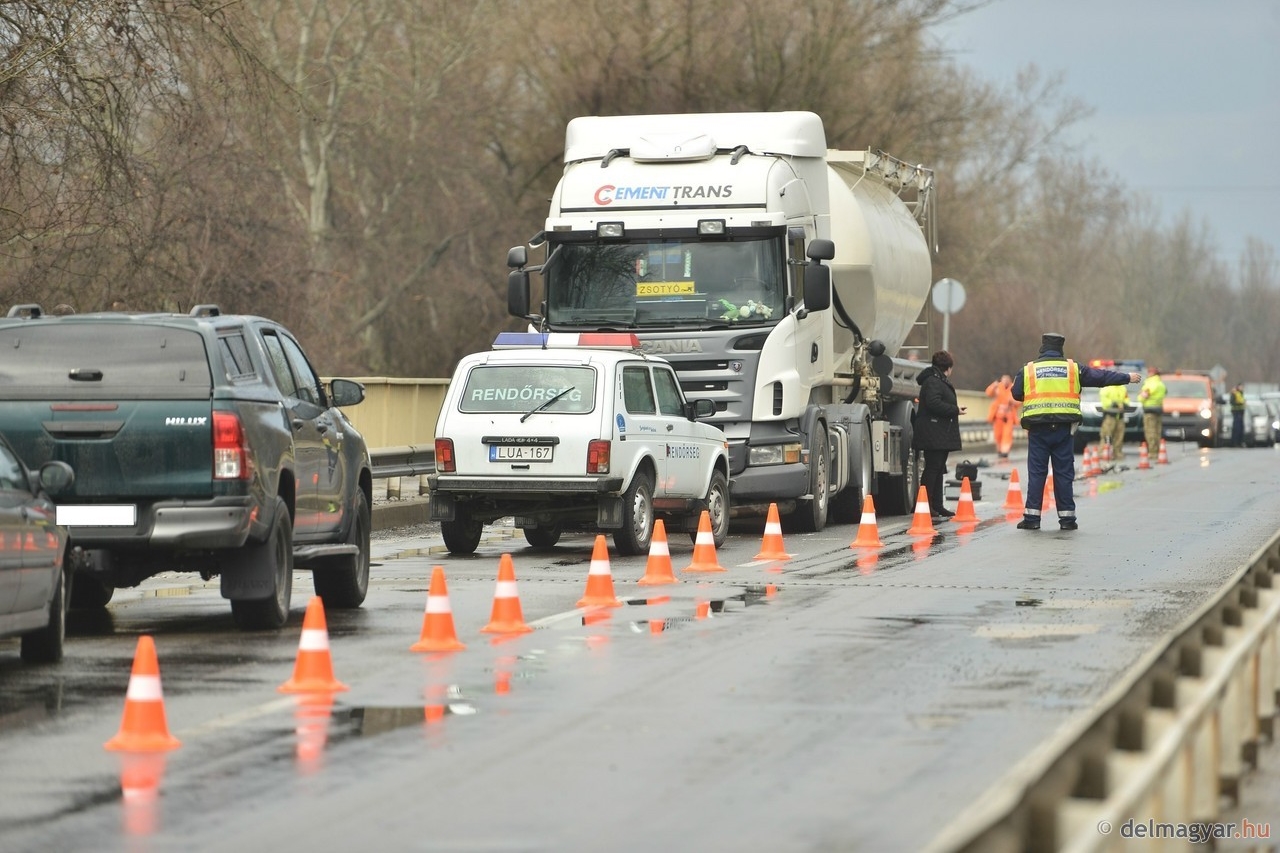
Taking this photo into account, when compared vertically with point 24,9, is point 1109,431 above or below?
below

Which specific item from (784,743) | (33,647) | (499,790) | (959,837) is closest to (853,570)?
(33,647)

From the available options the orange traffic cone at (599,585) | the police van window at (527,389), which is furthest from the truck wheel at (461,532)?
the orange traffic cone at (599,585)

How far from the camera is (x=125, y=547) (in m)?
12.8

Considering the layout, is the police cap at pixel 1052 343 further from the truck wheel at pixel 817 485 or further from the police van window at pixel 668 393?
the police van window at pixel 668 393

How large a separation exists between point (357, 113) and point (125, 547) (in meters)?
35.0

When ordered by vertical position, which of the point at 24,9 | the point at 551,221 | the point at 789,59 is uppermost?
the point at 789,59

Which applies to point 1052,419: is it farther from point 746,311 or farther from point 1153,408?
point 1153,408

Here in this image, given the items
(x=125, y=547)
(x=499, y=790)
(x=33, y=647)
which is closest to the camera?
(x=499, y=790)

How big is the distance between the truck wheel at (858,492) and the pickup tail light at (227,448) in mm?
12558

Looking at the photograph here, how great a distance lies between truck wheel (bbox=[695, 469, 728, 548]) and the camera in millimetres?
21005

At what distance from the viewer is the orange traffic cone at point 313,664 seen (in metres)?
10.3

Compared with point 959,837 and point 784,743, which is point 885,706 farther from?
point 959,837

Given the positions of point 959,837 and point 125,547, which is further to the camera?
point 125,547

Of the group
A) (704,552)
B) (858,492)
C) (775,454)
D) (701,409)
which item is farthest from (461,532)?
(858,492)
